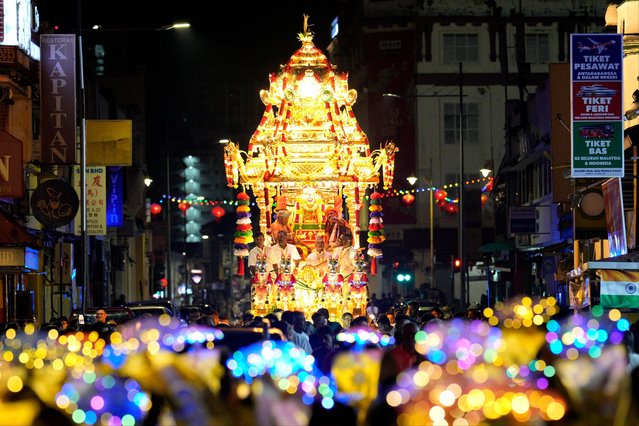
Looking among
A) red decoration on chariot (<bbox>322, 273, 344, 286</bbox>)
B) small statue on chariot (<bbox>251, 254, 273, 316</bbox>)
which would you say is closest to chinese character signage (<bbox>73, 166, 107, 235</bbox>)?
small statue on chariot (<bbox>251, 254, 273, 316</bbox>)

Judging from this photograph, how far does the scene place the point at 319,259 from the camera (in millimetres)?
33875

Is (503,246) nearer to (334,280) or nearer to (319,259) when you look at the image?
(319,259)

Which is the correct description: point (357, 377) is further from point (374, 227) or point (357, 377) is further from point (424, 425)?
point (374, 227)

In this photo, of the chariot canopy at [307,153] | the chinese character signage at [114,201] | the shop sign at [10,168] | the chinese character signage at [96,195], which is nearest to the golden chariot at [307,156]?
the chariot canopy at [307,153]

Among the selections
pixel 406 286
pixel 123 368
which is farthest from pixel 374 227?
pixel 406 286

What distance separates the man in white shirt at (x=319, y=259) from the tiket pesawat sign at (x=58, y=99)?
648 cm

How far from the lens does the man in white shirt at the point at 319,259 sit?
33.8m

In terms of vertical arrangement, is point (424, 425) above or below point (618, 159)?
below

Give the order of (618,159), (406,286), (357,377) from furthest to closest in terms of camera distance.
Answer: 1. (406,286)
2. (618,159)
3. (357,377)

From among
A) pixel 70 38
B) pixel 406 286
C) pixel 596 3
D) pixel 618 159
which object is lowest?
pixel 406 286

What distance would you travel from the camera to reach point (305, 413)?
947cm

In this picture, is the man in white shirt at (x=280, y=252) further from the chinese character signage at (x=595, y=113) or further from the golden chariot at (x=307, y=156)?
the chinese character signage at (x=595, y=113)

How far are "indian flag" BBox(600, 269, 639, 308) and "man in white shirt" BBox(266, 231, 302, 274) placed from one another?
1302 centimetres

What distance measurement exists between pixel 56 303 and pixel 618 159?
26.2m
